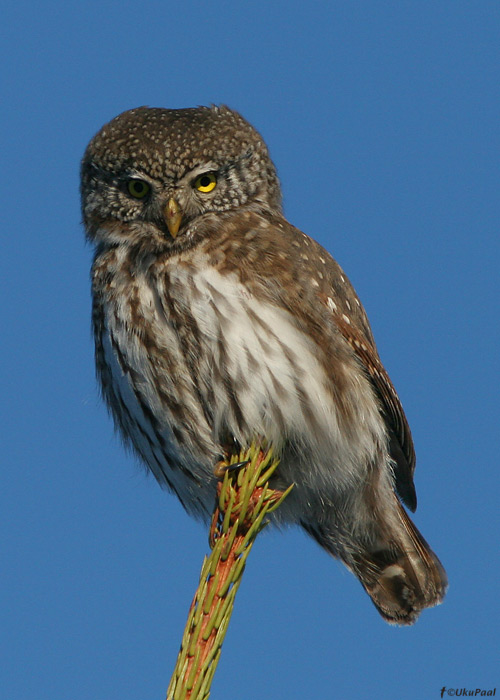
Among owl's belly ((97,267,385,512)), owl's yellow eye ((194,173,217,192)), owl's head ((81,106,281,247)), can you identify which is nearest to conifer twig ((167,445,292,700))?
owl's belly ((97,267,385,512))

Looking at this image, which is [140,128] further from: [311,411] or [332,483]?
[332,483]

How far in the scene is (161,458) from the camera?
4.61 meters

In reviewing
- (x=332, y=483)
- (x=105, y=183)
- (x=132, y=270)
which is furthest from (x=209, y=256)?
(x=332, y=483)

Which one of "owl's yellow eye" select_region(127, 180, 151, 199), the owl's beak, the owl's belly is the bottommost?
the owl's belly

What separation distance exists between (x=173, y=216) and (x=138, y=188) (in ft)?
1.25

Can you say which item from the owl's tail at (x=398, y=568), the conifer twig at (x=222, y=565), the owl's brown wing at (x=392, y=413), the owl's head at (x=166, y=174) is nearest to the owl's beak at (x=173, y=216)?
the owl's head at (x=166, y=174)

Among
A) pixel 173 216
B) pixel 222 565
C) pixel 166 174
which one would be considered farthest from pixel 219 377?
pixel 166 174

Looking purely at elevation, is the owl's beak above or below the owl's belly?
above

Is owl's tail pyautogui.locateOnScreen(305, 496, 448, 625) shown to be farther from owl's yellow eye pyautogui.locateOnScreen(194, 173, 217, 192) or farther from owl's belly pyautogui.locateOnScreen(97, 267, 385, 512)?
owl's yellow eye pyautogui.locateOnScreen(194, 173, 217, 192)

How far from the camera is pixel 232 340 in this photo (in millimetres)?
4023

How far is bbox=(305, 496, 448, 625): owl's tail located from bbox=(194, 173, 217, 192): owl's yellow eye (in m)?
2.08

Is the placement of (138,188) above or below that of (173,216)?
above

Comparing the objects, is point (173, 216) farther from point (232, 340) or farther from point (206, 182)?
point (232, 340)

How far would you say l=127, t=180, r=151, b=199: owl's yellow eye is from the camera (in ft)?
14.8
